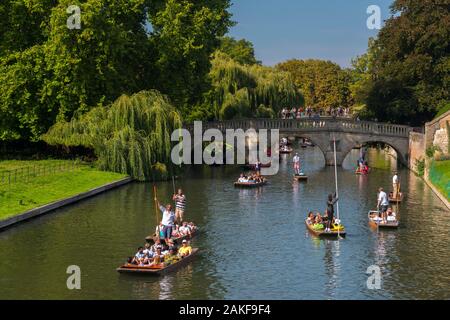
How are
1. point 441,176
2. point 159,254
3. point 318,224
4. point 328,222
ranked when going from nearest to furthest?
point 159,254, point 328,222, point 318,224, point 441,176

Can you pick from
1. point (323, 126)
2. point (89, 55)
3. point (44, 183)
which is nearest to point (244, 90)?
point (323, 126)

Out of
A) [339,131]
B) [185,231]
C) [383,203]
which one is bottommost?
[185,231]

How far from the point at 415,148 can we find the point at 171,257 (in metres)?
47.7

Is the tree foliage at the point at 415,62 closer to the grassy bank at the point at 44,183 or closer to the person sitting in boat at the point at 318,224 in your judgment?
the grassy bank at the point at 44,183

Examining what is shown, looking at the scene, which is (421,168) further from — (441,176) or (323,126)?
(323,126)

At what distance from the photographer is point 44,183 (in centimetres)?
5603

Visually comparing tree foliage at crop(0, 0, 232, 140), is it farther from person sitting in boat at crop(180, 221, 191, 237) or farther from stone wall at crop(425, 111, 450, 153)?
person sitting in boat at crop(180, 221, 191, 237)

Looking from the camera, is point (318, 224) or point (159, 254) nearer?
point (159, 254)

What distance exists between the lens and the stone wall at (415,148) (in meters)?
74.0

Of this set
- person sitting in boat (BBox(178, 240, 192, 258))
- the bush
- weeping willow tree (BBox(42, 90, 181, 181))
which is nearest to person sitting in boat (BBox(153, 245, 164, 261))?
person sitting in boat (BBox(178, 240, 192, 258))

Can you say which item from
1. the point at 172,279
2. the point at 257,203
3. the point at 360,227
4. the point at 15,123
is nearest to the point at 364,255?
the point at 360,227

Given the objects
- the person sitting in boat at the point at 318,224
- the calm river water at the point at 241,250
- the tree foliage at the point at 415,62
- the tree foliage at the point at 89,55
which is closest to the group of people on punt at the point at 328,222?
the person sitting in boat at the point at 318,224

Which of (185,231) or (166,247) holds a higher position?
(185,231)

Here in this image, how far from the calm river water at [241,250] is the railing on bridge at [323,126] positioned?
21.0m
